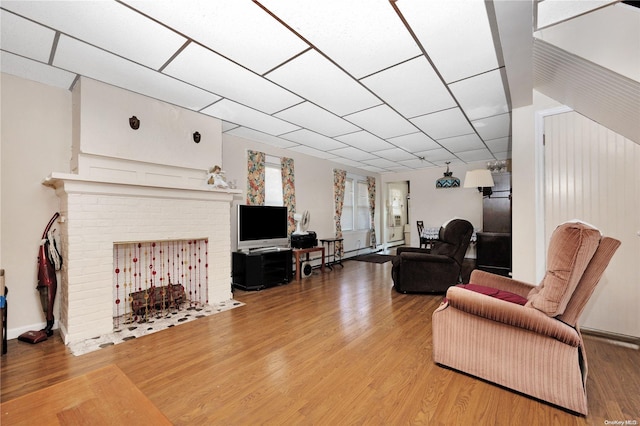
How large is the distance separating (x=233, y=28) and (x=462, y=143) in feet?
14.5

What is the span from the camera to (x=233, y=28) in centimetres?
190

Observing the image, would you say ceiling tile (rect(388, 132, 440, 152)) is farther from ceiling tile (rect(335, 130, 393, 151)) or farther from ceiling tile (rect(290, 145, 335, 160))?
ceiling tile (rect(290, 145, 335, 160))

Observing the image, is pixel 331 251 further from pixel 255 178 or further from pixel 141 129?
pixel 141 129

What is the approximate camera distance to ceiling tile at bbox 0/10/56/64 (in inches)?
73.3

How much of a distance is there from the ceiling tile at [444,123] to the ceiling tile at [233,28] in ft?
7.14

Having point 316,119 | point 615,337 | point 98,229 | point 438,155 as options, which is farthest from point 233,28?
point 438,155

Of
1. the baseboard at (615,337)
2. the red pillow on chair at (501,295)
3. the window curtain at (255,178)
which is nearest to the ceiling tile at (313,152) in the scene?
the window curtain at (255,178)

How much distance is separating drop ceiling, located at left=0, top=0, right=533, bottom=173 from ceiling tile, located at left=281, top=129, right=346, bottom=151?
0.51 m

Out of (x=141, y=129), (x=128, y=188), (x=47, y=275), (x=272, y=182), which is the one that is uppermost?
(x=141, y=129)

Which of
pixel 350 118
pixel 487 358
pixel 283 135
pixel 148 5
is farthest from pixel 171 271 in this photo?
pixel 487 358

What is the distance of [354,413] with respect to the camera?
5.15 feet

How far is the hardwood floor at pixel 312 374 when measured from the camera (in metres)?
1.56

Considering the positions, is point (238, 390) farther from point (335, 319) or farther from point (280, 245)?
point (280, 245)

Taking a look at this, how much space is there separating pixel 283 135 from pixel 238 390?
355cm
